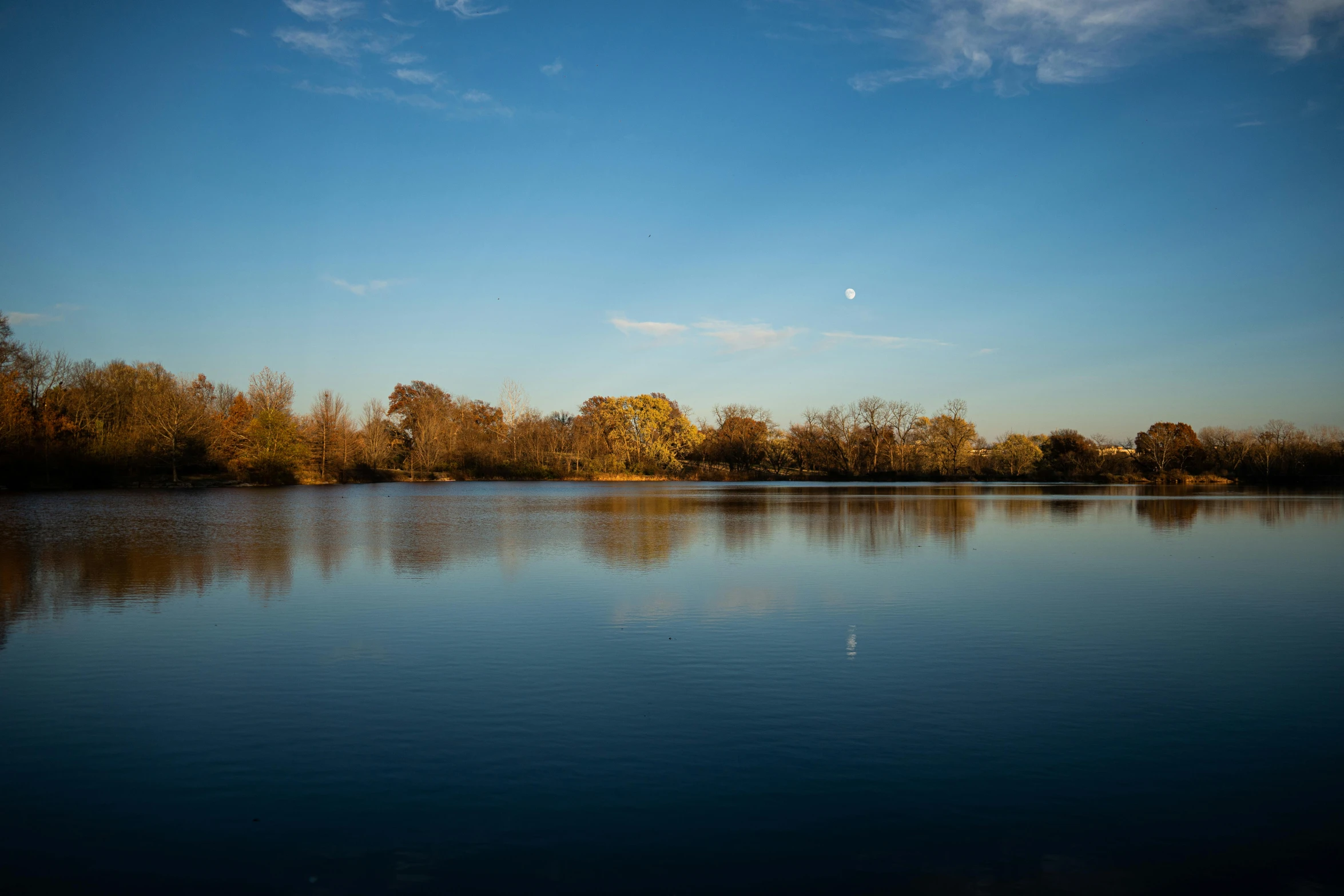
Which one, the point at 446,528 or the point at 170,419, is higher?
the point at 170,419

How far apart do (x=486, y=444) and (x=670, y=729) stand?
253ft

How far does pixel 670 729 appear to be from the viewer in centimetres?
590

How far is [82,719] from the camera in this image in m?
6.12

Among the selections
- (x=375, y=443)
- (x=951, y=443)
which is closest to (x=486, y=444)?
(x=375, y=443)

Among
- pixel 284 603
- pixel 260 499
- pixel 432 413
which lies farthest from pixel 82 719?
pixel 432 413

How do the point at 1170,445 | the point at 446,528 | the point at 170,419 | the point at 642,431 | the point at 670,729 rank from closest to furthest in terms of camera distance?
the point at 670,729 → the point at 446,528 → the point at 170,419 → the point at 1170,445 → the point at 642,431

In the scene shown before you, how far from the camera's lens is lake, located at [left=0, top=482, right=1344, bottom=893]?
4023mm

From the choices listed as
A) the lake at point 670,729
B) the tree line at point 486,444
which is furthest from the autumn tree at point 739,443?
the lake at point 670,729

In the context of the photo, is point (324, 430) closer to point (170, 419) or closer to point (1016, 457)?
point (170, 419)

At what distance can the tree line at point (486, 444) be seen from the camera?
48875 millimetres

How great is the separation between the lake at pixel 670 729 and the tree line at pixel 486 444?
43.4 metres

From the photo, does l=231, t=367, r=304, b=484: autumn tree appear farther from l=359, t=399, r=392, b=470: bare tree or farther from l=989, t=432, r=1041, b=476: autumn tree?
l=989, t=432, r=1041, b=476: autumn tree

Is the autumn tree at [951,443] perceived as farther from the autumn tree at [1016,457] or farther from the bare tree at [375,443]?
the bare tree at [375,443]

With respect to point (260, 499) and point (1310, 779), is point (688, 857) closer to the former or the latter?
point (1310, 779)
